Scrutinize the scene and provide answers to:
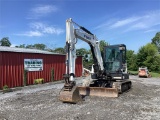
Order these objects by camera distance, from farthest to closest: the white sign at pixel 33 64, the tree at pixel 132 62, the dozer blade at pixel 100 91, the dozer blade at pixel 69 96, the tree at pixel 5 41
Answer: the tree at pixel 5 41 < the tree at pixel 132 62 < the white sign at pixel 33 64 < the dozer blade at pixel 100 91 < the dozer blade at pixel 69 96

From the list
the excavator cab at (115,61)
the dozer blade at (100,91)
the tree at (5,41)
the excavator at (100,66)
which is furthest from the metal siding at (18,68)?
the tree at (5,41)

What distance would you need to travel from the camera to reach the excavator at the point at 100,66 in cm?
884

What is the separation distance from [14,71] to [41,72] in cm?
315

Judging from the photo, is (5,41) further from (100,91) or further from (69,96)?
(69,96)

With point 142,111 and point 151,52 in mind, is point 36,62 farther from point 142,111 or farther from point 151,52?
point 151,52

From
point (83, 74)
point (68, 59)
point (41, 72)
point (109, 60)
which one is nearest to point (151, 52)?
point (83, 74)

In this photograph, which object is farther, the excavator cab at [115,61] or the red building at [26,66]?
the red building at [26,66]

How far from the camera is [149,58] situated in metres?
38.7

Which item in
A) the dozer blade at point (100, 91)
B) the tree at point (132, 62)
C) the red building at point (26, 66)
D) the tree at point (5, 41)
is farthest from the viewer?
the tree at point (5, 41)

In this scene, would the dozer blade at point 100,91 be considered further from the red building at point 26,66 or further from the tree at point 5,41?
the tree at point 5,41

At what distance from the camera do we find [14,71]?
15.8 metres

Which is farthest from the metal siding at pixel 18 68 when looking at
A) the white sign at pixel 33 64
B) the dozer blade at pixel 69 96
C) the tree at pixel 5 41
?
the tree at pixel 5 41

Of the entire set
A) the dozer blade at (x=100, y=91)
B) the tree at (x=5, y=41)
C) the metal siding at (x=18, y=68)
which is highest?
the tree at (x=5, y=41)

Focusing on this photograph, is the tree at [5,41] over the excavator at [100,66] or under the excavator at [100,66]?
over
